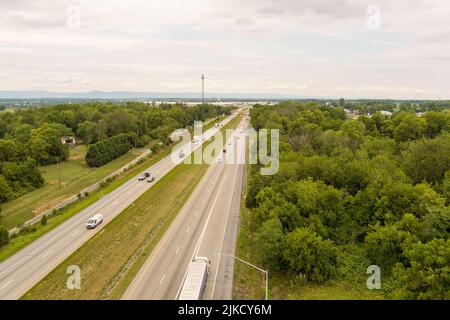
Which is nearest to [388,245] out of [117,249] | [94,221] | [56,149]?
[117,249]

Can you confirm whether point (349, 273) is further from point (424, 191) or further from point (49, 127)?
point (49, 127)

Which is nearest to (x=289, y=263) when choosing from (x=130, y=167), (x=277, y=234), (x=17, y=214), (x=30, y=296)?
(x=277, y=234)

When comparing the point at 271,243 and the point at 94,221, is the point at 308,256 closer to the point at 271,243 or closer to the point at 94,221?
the point at 271,243

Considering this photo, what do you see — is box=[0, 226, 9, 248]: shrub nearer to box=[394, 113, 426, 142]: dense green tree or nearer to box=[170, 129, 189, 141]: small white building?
box=[394, 113, 426, 142]: dense green tree

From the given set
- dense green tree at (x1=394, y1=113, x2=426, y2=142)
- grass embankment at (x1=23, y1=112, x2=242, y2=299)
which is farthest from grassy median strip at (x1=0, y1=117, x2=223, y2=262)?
dense green tree at (x1=394, y1=113, x2=426, y2=142)
